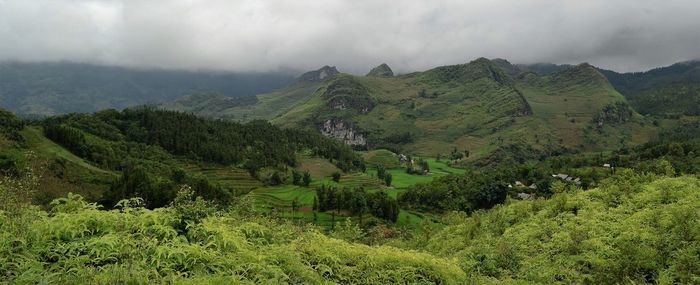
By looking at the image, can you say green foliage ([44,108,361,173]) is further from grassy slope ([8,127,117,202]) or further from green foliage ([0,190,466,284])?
green foliage ([0,190,466,284])

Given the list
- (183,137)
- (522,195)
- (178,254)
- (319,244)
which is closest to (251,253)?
(178,254)

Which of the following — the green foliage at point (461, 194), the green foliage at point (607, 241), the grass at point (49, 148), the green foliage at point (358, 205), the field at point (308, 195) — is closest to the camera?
the green foliage at point (607, 241)

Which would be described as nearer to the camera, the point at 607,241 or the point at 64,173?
the point at 607,241

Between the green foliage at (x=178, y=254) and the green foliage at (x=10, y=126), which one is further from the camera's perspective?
the green foliage at (x=10, y=126)

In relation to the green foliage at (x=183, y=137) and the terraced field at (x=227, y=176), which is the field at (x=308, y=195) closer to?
the terraced field at (x=227, y=176)

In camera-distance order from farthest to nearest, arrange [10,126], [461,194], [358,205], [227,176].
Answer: [227,176] < [461,194] < [10,126] < [358,205]

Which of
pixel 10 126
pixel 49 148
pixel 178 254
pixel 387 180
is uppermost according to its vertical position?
pixel 178 254

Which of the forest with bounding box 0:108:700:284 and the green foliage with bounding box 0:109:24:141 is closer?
the forest with bounding box 0:108:700:284

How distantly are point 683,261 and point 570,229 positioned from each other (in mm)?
6792

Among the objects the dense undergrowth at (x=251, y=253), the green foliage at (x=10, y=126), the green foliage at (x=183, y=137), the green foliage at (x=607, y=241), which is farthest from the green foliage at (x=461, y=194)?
the green foliage at (x=10, y=126)

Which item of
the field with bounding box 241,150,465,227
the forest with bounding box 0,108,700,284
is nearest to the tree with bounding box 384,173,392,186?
the field with bounding box 241,150,465,227

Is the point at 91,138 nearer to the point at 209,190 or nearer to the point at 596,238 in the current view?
the point at 209,190

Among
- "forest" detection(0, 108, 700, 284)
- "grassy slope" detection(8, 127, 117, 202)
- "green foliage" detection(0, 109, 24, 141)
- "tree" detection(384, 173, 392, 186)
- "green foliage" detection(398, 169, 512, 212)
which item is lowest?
"tree" detection(384, 173, 392, 186)

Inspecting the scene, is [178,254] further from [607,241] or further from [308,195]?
[308,195]
